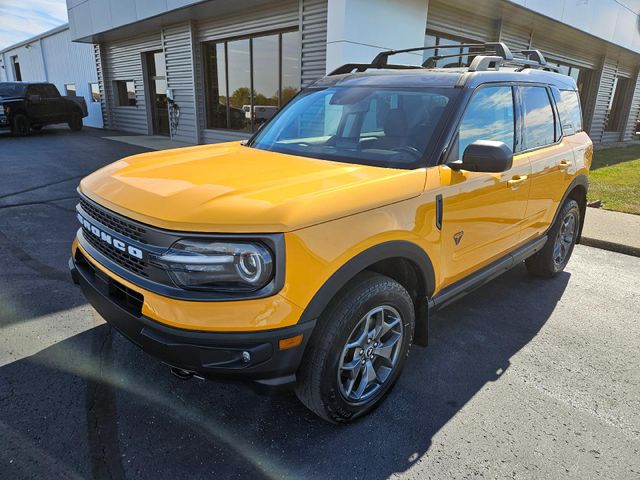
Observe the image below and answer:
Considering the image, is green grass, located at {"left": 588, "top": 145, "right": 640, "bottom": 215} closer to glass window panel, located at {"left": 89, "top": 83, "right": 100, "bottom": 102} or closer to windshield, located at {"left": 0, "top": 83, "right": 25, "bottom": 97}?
windshield, located at {"left": 0, "top": 83, "right": 25, "bottom": 97}

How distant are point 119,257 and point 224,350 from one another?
0.81 m

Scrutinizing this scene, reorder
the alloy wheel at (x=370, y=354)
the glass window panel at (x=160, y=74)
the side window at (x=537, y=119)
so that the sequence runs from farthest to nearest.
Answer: the glass window panel at (x=160, y=74) < the side window at (x=537, y=119) < the alloy wheel at (x=370, y=354)

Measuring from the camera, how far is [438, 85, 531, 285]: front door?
8.77 ft

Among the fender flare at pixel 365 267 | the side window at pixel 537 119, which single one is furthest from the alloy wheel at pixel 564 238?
the fender flare at pixel 365 267

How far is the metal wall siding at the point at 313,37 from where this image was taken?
933cm

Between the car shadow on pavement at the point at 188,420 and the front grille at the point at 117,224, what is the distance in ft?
2.71

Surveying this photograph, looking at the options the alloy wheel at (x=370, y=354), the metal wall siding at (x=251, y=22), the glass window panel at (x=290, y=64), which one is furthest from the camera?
the glass window panel at (x=290, y=64)

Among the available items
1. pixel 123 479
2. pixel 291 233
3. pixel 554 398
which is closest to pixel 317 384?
pixel 291 233

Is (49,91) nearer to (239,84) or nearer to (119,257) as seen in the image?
(239,84)

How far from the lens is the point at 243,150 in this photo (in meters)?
3.27

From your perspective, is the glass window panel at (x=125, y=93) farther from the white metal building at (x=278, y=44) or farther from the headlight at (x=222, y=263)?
the headlight at (x=222, y=263)

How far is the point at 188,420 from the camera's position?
2410mm

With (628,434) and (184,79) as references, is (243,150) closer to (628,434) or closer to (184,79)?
(628,434)

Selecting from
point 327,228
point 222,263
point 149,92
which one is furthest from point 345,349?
point 149,92
